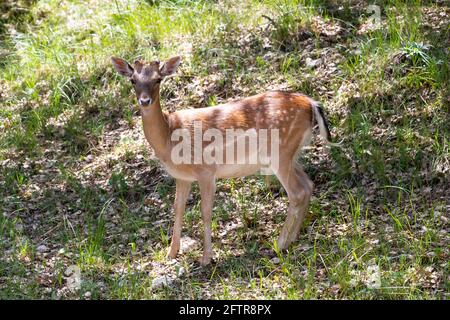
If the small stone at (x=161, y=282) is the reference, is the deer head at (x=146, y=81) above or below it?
above

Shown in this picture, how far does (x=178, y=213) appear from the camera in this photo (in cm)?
786

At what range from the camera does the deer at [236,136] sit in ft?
25.0

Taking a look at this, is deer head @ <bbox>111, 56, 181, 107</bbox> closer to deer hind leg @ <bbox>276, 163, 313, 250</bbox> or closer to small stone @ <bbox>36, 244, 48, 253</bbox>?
deer hind leg @ <bbox>276, 163, 313, 250</bbox>

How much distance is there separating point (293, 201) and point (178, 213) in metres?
1.06

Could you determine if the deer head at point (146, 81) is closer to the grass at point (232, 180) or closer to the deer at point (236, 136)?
the deer at point (236, 136)

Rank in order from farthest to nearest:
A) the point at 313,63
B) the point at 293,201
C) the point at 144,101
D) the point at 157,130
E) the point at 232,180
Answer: the point at 313,63 < the point at 232,180 < the point at 293,201 < the point at 157,130 < the point at 144,101

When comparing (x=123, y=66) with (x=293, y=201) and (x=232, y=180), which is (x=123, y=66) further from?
(x=293, y=201)

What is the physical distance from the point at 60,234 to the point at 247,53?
3315mm

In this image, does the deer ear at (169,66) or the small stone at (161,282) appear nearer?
the small stone at (161,282)

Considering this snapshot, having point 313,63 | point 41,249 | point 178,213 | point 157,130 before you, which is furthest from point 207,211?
point 313,63

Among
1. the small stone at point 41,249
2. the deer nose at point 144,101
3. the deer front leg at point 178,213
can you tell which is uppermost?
the deer nose at point 144,101

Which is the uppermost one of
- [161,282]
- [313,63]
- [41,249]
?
[313,63]

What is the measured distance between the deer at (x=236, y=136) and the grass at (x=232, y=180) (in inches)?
10.2

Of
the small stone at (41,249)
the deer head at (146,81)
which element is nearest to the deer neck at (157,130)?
the deer head at (146,81)
